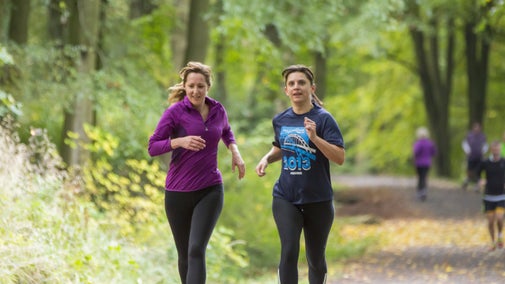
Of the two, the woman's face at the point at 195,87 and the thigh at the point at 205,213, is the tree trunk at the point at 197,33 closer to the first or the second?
the woman's face at the point at 195,87

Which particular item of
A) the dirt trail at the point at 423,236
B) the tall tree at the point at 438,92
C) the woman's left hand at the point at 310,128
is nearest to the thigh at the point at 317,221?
the woman's left hand at the point at 310,128

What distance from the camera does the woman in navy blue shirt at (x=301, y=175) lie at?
22.0 ft

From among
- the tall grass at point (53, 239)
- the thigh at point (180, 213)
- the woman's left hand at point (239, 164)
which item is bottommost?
the tall grass at point (53, 239)

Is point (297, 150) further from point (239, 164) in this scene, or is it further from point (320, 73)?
point (320, 73)

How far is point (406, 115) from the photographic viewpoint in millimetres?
39656

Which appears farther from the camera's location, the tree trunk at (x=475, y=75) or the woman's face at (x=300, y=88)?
the tree trunk at (x=475, y=75)

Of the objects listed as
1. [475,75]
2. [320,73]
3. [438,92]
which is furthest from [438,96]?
[320,73]

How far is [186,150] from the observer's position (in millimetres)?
7008

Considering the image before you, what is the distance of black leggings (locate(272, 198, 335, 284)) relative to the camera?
677 cm

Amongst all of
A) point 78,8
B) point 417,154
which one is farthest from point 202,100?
point 417,154

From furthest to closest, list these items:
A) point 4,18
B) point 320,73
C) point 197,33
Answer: point 320,73 < point 197,33 < point 4,18

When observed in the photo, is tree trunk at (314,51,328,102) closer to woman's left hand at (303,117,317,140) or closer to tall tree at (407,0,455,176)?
tall tree at (407,0,455,176)

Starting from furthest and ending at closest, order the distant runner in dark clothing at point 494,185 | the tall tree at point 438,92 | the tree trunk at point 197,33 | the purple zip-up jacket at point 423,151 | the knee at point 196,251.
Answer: the tall tree at point 438,92, the purple zip-up jacket at point 423,151, the tree trunk at point 197,33, the distant runner in dark clothing at point 494,185, the knee at point 196,251

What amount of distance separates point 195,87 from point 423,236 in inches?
484
